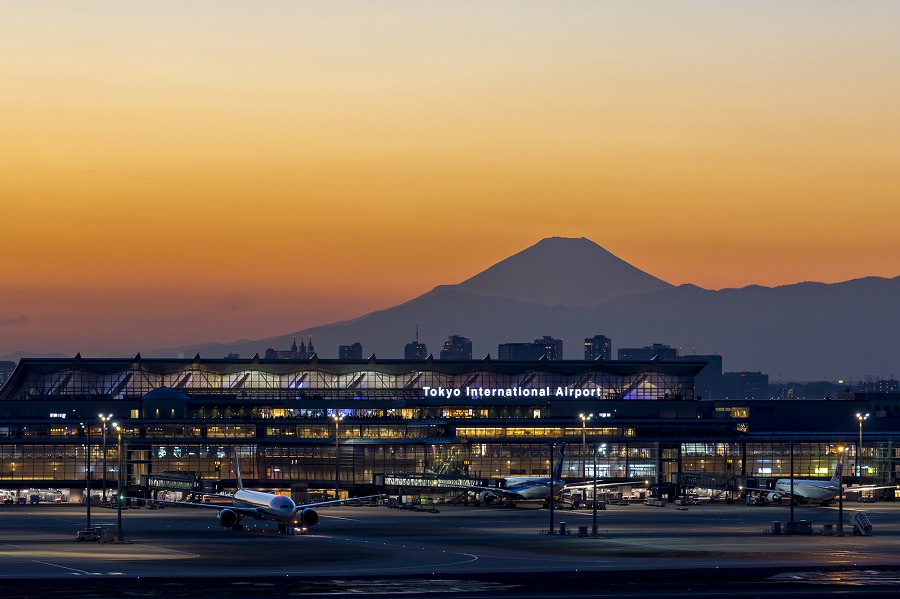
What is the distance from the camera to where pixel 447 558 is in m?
121

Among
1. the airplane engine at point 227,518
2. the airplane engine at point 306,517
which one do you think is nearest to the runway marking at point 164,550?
the airplane engine at point 227,518

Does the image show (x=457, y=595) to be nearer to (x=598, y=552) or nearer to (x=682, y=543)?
(x=598, y=552)

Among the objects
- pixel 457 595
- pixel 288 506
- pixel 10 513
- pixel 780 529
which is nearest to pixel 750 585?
pixel 457 595

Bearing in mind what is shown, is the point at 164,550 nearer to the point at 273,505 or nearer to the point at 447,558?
the point at 447,558

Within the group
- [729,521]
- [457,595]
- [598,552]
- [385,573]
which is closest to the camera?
[457,595]

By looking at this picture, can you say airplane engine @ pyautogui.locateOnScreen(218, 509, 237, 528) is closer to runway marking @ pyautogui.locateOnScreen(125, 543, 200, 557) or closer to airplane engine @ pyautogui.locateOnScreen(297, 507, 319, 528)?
airplane engine @ pyautogui.locateOnScreen(297, 507, 319, 528)

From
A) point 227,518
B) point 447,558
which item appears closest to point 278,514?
point 227,518

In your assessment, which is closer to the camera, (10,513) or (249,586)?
(249,586)

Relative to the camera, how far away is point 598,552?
126 meters

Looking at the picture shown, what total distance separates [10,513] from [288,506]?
184ft

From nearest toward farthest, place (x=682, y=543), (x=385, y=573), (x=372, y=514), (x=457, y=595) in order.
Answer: (x=457, y=595) < (x=385, y=573) < (x=682, y=543) < (x=372, y=514)

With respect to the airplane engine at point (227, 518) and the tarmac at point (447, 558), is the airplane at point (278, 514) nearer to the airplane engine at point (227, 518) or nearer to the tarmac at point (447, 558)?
the airplane engine at point (227, 518)

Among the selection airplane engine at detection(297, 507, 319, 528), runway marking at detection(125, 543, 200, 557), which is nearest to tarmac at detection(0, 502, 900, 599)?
runway marking at detection(125, 543, 200, 557)

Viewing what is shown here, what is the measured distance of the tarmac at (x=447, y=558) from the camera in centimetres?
9706
